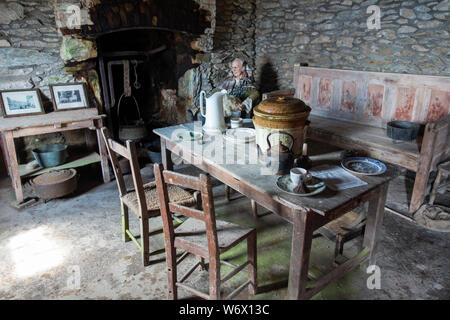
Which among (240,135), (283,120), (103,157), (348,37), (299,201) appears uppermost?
(348,37)

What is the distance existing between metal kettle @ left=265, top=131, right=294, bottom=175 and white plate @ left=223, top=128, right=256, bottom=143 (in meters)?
0.52

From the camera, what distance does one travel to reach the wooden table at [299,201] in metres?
1.65

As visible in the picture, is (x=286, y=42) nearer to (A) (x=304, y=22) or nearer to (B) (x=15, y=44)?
(A) (x=304, y=22)

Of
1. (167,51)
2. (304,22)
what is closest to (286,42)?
(304,22)

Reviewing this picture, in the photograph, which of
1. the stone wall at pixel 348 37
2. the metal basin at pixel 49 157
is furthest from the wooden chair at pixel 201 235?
the stone wall at pixel 348 37

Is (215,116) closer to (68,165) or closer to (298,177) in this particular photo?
(298,177)

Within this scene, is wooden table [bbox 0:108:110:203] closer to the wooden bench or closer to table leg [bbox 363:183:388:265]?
the wooden bench

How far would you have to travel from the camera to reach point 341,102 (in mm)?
3891

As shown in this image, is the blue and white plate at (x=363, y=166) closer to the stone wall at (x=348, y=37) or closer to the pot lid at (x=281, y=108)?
the pot lid at (x=281, y=108)

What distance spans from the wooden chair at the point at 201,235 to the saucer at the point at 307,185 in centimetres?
37

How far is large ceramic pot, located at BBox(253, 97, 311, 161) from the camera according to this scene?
1.92 meters

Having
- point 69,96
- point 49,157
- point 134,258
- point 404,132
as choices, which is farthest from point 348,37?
point 49,157

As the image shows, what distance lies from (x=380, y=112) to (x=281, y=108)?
2119 millimetres

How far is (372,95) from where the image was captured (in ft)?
11.7
